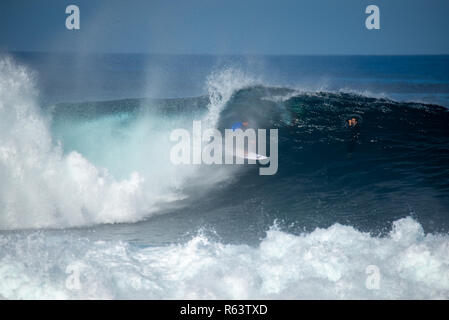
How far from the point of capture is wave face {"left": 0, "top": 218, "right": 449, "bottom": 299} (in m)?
4.81

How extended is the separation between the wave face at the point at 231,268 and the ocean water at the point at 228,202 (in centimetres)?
2

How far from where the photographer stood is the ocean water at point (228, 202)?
505 centimetres

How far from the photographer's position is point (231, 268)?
208 inches

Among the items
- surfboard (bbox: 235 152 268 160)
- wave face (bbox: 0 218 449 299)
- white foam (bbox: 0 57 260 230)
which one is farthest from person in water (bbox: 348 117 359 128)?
wave face (bbox: 0 218 449 299)

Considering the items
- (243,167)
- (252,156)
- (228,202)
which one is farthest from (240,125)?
(228,202)

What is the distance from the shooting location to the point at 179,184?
931 cm

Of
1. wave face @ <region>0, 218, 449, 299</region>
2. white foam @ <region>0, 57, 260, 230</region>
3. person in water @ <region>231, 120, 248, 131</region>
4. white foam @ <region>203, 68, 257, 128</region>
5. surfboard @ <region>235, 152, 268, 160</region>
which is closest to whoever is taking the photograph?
wave face @ <region>0, 218, 449, 299</region>

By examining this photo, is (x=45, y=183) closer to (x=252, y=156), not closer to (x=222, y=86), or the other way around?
(x=252, y=156)

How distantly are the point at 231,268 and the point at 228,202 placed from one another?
9.15ft

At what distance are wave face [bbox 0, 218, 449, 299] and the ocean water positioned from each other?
0.02 m

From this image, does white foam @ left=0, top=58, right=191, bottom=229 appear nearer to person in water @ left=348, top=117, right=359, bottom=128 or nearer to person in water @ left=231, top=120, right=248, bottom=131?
person in water @ left=231, top=120, right=248, bottom=131

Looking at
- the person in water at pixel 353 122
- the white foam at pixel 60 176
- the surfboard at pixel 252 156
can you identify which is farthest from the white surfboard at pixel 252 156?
the person in water at pixel 353 122
